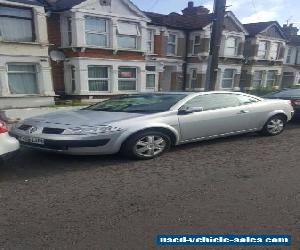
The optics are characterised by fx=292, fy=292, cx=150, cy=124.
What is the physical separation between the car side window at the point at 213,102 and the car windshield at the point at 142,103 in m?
0.25

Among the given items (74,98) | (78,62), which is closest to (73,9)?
(78,62)

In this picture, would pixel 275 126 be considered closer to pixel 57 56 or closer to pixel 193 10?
pixel 57 56

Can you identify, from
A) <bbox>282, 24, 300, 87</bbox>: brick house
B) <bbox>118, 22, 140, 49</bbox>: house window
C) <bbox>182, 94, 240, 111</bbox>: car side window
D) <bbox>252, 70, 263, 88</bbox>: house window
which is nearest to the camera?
<bbox>182, 94, 240, 111</bbox>: car side window

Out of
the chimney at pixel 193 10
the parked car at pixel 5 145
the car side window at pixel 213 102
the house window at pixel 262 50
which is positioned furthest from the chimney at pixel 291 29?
the parked car at pixel 5 145

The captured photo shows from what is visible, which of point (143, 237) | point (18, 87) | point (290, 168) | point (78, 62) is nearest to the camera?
point (143, 237)

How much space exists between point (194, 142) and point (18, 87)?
34.7 feet

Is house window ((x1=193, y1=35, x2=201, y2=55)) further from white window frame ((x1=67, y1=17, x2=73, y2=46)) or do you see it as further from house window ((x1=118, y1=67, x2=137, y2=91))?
white window frame ((x1=67, y1=17, x2=73, y2=46))

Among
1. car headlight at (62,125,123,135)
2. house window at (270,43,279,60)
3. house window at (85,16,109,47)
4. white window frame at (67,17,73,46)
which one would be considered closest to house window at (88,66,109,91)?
house window at (85,16,109,47)

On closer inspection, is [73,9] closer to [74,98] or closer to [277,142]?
[74,98]

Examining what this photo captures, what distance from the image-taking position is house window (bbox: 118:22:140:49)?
16.3 meters

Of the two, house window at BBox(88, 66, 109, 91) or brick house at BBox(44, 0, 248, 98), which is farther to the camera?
house window at BBox(88, 66, 109, 91)

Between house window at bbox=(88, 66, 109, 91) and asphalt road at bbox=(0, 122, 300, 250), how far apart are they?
11.0m

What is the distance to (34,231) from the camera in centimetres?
282

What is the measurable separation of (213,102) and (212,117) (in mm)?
402
